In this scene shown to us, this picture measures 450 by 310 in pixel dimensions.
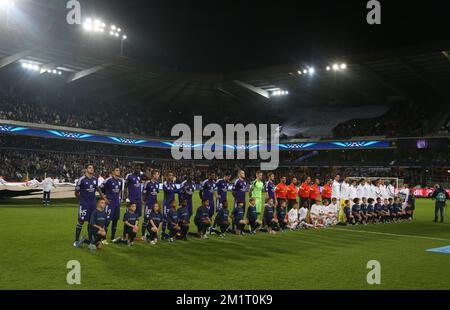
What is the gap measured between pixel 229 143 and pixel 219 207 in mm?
39589

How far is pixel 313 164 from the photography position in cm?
4959

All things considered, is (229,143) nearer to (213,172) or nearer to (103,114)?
(103,114)

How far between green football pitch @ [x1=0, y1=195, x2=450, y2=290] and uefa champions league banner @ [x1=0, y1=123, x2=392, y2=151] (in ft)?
82.4

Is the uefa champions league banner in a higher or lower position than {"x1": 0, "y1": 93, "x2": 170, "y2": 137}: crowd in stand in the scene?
lower

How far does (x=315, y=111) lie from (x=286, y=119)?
3.99 m

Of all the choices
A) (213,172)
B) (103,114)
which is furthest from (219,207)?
(103,114)

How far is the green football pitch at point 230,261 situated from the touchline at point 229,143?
37693 millimetres

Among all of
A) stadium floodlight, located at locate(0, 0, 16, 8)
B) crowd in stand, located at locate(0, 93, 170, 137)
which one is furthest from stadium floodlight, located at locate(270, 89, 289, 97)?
stadium floodlight, located at locate(0, 0, 16, 8)

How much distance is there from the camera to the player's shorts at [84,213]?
10.4 metres

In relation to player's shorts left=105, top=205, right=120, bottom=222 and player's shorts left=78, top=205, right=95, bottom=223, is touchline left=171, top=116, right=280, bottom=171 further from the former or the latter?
player's shorts left=78, top=205, right=95, bottom=223

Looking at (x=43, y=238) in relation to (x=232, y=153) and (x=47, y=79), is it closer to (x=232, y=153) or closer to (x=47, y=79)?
(x=47, y=79)

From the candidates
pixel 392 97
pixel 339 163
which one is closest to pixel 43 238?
pixel 339 163

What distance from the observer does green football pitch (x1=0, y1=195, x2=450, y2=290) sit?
7.20m

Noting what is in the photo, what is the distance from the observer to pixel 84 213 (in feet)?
34.2
